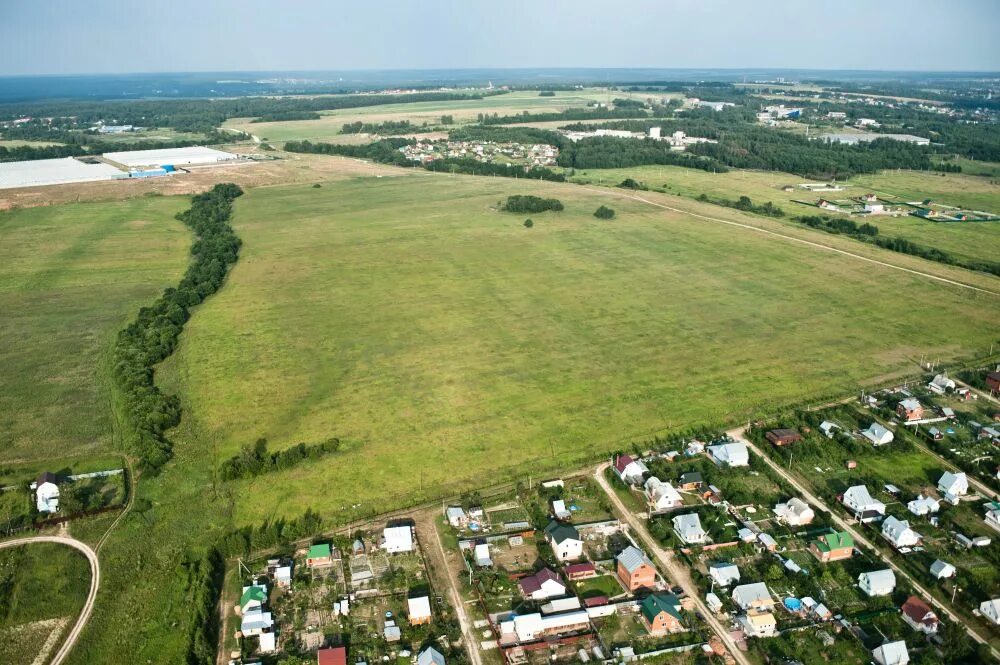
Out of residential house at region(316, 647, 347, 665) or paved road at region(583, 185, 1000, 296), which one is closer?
residential house at region(316, 647, 347, 665)

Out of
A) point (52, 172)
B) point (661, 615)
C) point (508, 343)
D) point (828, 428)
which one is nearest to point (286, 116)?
point (52, 172)

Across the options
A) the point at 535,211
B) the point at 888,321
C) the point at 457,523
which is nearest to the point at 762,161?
the point at 535,211

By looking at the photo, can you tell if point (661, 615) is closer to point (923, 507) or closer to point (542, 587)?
point (542, 587)

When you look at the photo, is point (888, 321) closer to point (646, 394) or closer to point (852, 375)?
point (852, 375)

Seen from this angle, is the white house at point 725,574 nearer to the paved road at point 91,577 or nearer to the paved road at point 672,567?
the paved road at point 672,567

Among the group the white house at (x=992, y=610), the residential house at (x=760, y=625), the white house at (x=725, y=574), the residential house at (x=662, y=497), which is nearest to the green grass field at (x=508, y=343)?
the residential house at (x=662, y=497)

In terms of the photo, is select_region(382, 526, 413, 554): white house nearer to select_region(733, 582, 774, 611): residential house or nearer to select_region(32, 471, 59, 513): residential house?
select_region(733, 582, 774, 611): residential house

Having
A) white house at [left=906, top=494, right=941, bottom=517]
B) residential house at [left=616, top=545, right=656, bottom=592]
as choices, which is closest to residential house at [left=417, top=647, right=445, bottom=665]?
residential house at [left=616, top=545, right=656, bottom=592]
